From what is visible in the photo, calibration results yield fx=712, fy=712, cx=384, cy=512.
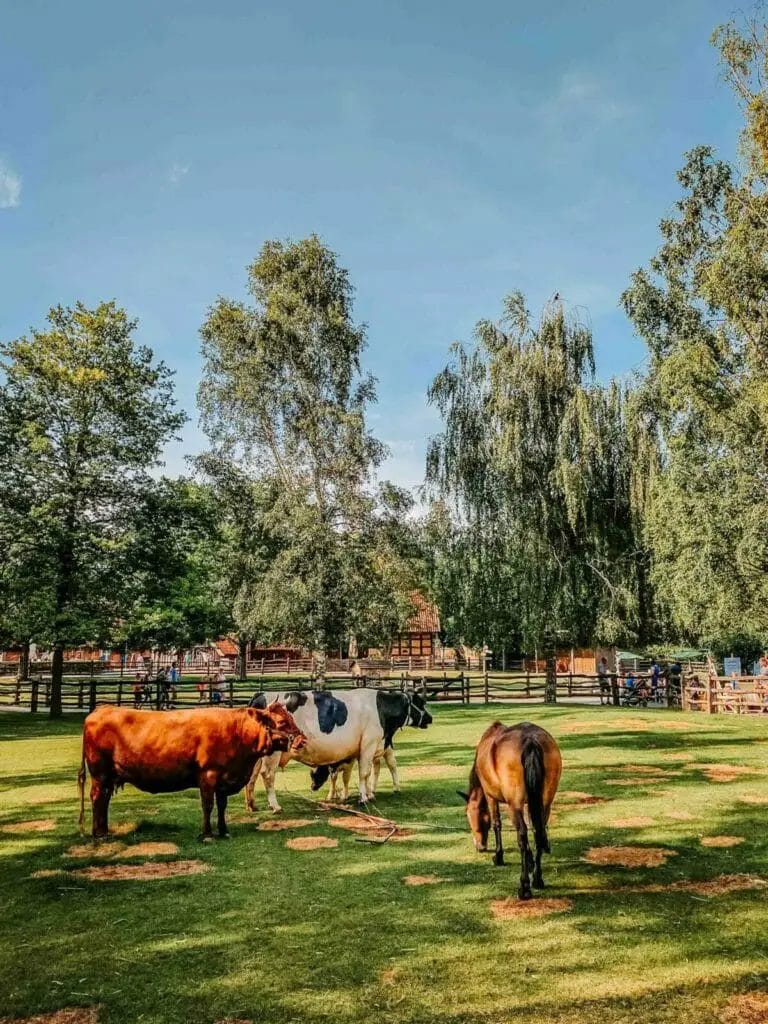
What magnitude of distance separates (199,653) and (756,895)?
57.3 m

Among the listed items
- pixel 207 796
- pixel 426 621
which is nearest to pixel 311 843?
pixel 207 796

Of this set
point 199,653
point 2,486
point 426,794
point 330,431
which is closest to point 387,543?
point 330,431

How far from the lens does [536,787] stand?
556 cm

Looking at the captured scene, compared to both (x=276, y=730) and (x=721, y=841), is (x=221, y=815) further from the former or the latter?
(x=721, y=841)

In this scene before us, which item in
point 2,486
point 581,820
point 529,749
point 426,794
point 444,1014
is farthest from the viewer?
point 2,486

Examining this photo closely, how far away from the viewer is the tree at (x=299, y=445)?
2325cm

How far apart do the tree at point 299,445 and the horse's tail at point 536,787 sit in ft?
56.8

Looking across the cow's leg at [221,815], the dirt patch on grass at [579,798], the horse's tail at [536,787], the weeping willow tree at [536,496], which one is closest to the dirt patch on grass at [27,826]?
the cow's leg at [221,815]

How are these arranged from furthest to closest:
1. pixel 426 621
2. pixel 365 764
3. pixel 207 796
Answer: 1. pixel 426 621
2. pixel 365 764
3. pixel 207 796

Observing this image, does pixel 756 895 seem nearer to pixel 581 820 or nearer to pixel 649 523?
pixel 581 820

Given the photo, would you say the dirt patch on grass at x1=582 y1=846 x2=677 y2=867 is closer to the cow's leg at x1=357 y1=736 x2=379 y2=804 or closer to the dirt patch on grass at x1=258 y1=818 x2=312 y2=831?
the cow's leg at x1=357 y1=736 x2=379 y2=804

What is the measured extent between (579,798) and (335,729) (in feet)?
10.8

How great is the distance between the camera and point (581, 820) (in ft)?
25.9

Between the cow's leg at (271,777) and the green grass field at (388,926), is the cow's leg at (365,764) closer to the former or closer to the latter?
the green grass field at (388,926)
